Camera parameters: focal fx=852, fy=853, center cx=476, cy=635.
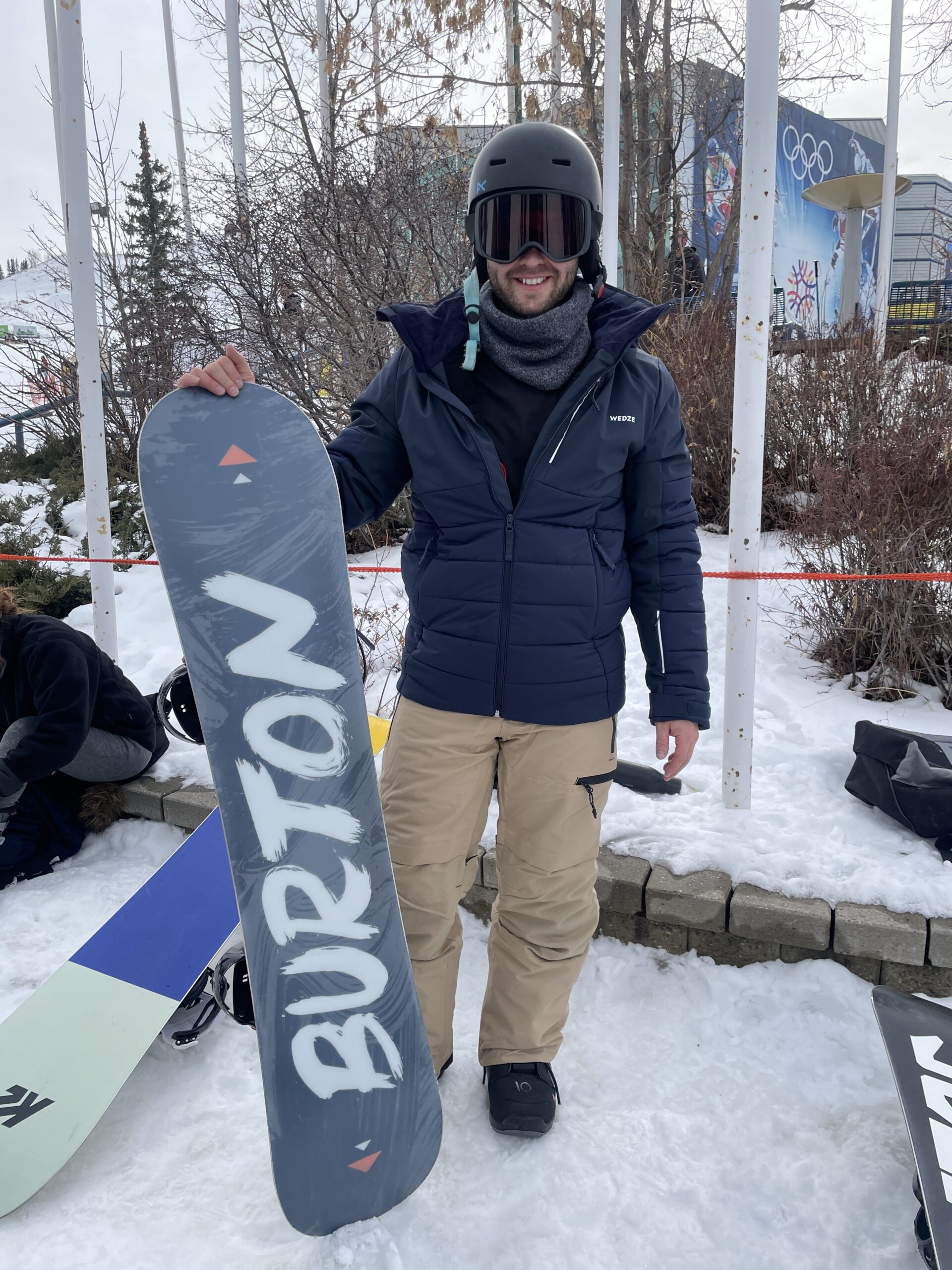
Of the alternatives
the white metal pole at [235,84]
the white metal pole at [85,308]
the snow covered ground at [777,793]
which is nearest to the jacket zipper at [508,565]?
the snow covered ground at [777,793]

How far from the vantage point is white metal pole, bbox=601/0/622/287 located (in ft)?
11.7

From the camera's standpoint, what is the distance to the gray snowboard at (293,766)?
1418 millimetres

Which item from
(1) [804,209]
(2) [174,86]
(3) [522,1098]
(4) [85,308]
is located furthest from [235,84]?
(1) [804,209]

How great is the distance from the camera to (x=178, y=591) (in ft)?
4.65

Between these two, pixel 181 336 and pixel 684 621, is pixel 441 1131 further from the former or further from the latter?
pixel 181 336

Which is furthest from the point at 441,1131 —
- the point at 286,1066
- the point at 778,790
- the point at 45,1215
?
the point at 778,790

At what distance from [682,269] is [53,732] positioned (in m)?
8.48

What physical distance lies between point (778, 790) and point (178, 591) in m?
1.92

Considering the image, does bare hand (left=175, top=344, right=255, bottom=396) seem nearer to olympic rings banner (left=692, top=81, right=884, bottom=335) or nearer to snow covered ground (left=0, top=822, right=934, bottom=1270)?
snow covered ground (left=0, top=822, right=934, bottom=1270)

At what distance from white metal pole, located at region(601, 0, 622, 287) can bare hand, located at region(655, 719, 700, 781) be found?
2500mm

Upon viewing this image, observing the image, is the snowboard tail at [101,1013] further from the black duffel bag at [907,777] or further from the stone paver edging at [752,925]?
the black duffel bag at [907,777]

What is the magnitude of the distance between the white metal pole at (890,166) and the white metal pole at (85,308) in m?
6.57

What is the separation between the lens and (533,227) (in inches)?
60.9

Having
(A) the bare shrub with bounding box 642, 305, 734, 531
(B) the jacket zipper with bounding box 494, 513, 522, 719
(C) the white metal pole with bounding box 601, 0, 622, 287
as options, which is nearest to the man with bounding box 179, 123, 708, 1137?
(B) the jacket zipper with bounding box 494, 513, 522, 719
